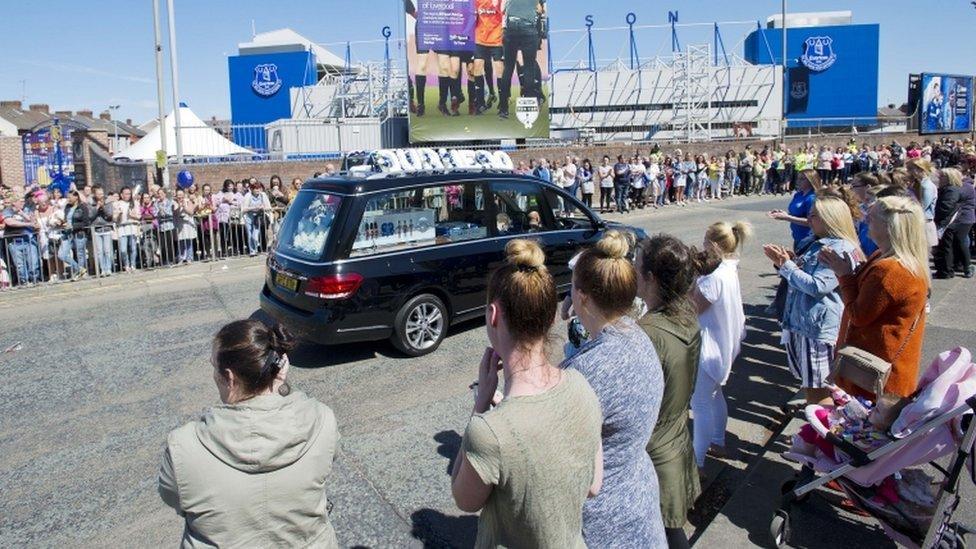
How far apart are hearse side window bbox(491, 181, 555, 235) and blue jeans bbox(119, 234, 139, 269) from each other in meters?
8.09

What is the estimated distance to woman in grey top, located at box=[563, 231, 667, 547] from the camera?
A: 8.33 ft

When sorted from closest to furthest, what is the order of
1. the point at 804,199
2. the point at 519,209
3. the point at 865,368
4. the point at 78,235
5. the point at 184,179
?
the point at 865,368
the point at 804,199
the point at 519,209
the point at 78,235
the point at 184,179

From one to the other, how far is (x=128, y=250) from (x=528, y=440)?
13.0 meters

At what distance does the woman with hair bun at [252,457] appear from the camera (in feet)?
7.54

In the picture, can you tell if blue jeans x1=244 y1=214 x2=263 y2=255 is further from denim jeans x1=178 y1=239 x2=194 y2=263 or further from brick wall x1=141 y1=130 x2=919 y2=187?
brick wall x1=141 y1=130 x2=919 y2=187

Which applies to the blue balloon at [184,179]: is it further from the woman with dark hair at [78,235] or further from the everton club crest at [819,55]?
the everton club crest at [819,55]

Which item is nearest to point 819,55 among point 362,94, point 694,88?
point 694,88

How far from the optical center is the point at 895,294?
159 inches

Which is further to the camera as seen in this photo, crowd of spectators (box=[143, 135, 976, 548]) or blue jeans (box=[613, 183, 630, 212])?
blue jeans (box=[613, 183, 630, 212])

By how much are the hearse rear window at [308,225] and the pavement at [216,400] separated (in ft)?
3.91

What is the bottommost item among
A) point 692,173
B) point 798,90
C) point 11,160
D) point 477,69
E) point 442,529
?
point 442,529

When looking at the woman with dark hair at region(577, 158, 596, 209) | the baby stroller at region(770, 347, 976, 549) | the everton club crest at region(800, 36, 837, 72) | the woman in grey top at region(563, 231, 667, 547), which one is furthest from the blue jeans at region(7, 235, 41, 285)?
the everton club crest at region(800, 36, 837, 72)

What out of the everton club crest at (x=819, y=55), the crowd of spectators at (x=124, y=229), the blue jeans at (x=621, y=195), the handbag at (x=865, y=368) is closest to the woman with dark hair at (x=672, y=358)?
Answer: the handbag at (x=865, y=368)

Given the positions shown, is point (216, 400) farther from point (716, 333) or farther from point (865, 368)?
point (865, 368)
